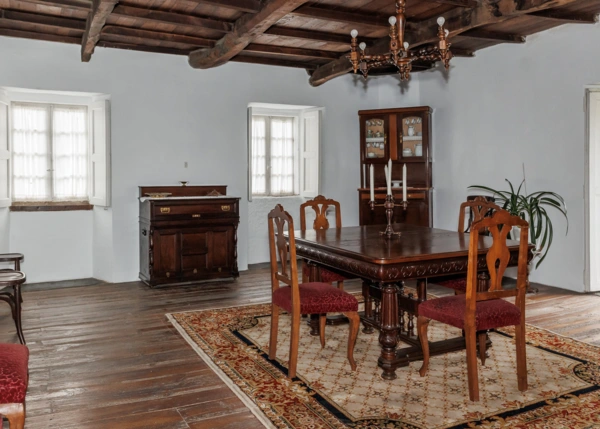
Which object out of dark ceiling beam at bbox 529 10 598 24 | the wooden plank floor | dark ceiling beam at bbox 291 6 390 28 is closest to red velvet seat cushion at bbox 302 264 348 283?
the wooden plank floor

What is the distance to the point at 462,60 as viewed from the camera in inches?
273

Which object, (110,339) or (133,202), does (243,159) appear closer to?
(133,202)

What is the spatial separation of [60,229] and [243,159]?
2.35 meters

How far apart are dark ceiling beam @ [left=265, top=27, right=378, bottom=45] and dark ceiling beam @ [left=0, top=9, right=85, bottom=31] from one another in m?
1.89

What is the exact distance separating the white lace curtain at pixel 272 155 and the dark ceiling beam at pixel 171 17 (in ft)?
7.43

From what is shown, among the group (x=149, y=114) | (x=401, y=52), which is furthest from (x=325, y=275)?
(x=149, y=114)

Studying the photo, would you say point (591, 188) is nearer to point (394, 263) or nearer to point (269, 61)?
point (394, 263)

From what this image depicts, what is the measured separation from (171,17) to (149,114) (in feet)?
5.11

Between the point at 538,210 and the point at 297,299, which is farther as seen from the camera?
the point at 538,210

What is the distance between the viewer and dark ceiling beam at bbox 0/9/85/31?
207 inches

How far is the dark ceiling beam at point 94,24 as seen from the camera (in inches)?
179

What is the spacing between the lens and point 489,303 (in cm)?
314

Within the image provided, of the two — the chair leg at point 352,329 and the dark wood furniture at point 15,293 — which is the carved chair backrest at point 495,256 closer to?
the chair leg at point 352,329

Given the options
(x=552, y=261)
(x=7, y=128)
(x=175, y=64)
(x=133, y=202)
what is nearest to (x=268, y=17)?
(x=175, y=64)
